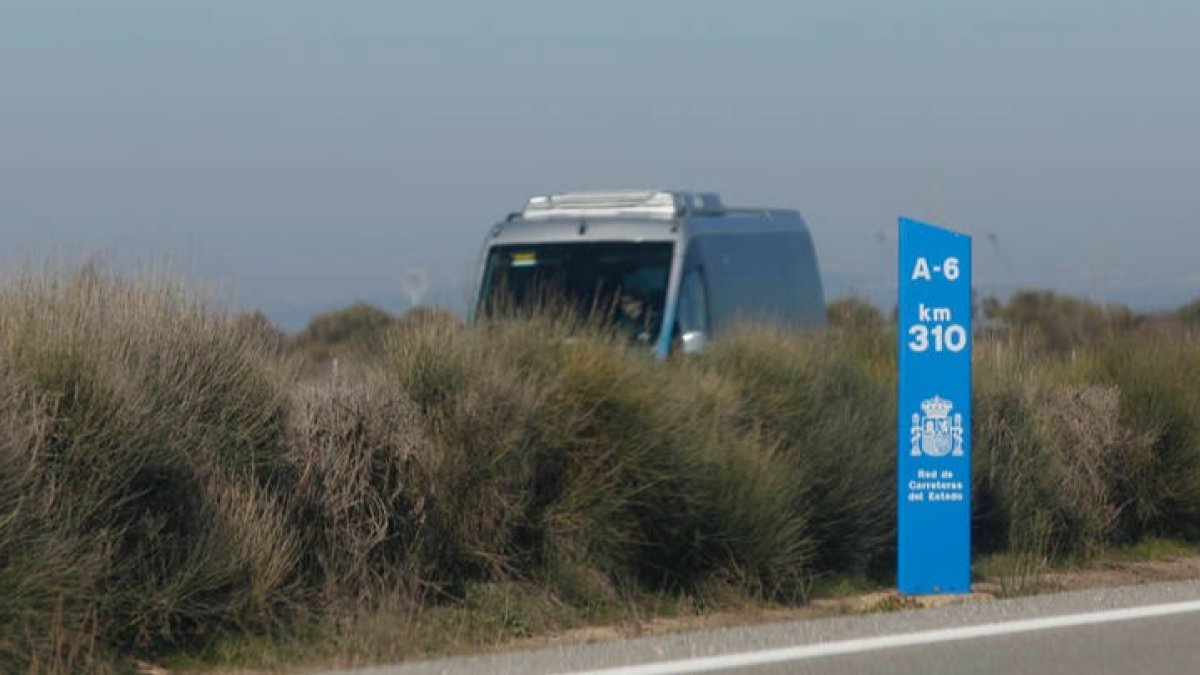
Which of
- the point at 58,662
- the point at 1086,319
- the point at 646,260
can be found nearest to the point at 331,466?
the point at 58,662

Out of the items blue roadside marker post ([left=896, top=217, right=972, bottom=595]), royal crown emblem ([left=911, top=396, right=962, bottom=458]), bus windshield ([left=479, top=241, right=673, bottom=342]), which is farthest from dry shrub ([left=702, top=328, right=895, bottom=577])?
bus windshield ([left=479, top=241, right=673, bottom=342])

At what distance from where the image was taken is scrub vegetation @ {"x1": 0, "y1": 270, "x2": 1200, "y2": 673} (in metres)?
11.1

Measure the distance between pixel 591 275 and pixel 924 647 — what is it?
404 inches

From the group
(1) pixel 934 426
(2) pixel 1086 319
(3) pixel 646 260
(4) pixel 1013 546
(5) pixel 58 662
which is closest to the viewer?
(5) pixel 58 662

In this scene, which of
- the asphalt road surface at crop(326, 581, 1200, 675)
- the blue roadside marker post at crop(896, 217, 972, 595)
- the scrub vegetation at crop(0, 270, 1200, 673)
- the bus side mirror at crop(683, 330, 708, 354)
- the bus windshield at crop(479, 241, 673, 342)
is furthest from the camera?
the bus windshield at crop(479, 241, 673, 342)

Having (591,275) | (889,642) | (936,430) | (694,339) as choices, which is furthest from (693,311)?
(889,642)

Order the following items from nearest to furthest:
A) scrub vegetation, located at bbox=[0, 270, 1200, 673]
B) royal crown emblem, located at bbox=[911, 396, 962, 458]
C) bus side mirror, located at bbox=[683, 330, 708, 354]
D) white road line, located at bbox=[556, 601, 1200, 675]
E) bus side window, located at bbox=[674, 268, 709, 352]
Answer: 1. white road line, located at bbox=[556, 601, 1200, 675]
2. scrub vegetation, located at bbox=[0, 270, 1200, 673]
3. royal crown emblem, located at bbox=[911, 396, 962, 458]
4. bus side mirror, located at bbox=[683, 330, 708, 354]
5. bus side window, located at bbox=[674, 268, 709, 352]

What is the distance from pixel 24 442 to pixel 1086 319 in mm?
33164

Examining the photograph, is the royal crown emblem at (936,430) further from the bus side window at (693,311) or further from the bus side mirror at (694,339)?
the bus side window at (693,311)

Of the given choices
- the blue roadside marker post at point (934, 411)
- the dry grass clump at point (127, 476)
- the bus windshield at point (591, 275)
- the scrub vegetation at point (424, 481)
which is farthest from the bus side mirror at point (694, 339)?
the dry grass clump at point (127, 476)

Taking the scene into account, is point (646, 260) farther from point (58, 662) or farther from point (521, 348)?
point (58, 662)

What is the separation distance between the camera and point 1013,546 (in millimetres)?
15617

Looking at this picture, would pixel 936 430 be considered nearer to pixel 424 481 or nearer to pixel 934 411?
pixel 934 411

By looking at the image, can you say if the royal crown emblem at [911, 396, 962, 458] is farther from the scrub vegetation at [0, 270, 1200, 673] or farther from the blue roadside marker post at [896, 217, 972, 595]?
the scrub vegetation at [0, 270, 1200, 673]
